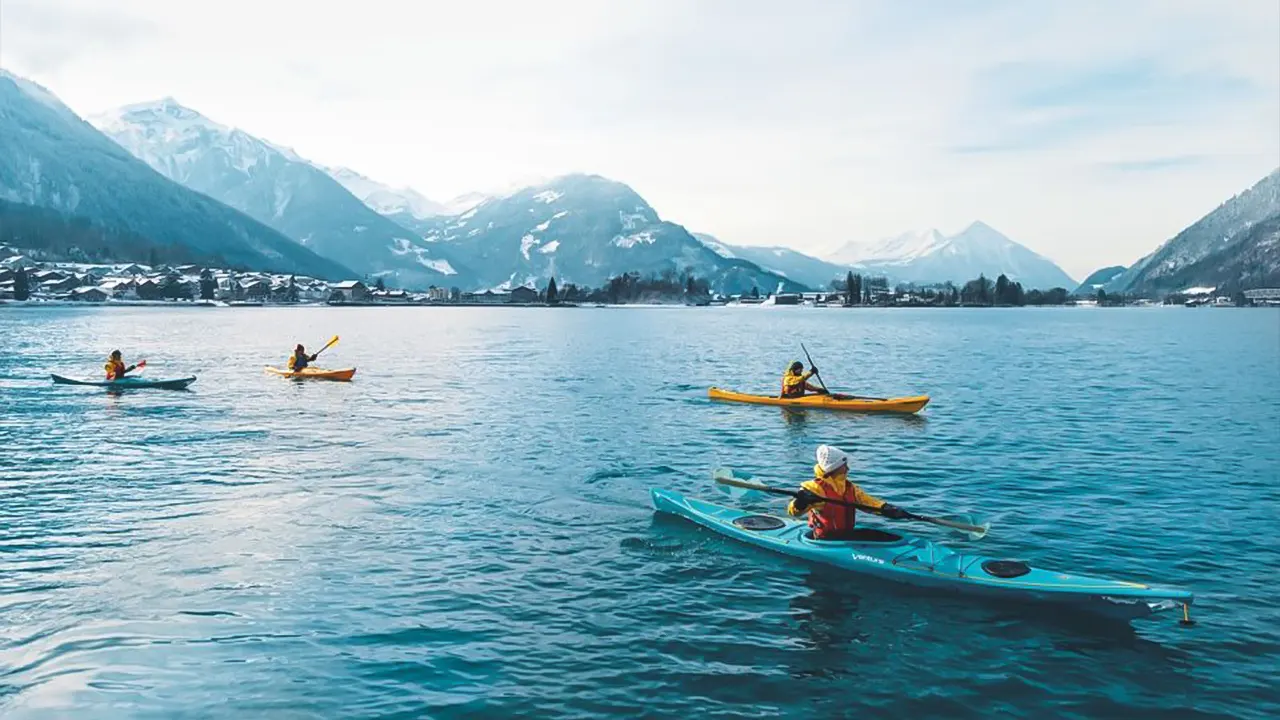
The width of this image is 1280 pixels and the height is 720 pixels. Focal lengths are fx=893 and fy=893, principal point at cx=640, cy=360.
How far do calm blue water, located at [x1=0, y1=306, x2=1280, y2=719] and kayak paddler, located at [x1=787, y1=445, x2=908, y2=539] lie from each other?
127 centimetres

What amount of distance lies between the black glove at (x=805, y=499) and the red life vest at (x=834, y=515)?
214mm

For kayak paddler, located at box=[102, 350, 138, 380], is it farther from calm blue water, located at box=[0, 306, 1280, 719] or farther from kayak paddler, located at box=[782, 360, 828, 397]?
kayak paddler, located at box=[782, 360, 828, 397]

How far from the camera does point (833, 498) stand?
1867 cm

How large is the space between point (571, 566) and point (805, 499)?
5.11 metres

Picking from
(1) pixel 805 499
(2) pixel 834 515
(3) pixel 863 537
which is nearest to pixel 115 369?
(1) pixel 805 499

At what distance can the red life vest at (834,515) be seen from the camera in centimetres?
1870

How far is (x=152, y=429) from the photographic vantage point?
3616 cm

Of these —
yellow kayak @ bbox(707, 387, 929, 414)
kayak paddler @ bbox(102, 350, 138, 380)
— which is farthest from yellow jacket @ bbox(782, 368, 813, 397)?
kayak paddler @ bbox(102, 350, 138, 380)

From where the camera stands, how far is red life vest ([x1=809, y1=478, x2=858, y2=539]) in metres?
18.7

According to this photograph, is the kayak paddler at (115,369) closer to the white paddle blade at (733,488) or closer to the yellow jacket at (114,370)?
the yellow jacket at (114,370)

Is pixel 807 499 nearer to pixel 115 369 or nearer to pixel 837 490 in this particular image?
pixel 837 490

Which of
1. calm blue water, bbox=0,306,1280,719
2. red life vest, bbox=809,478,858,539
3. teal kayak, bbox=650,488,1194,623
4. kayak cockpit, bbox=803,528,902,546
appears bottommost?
calm blue water, bbox=0,306,1280,719

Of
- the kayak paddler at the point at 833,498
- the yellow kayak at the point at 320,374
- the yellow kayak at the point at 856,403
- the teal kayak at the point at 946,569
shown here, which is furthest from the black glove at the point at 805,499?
the yellow kayak at the point at 320,374

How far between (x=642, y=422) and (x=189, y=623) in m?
26.3
